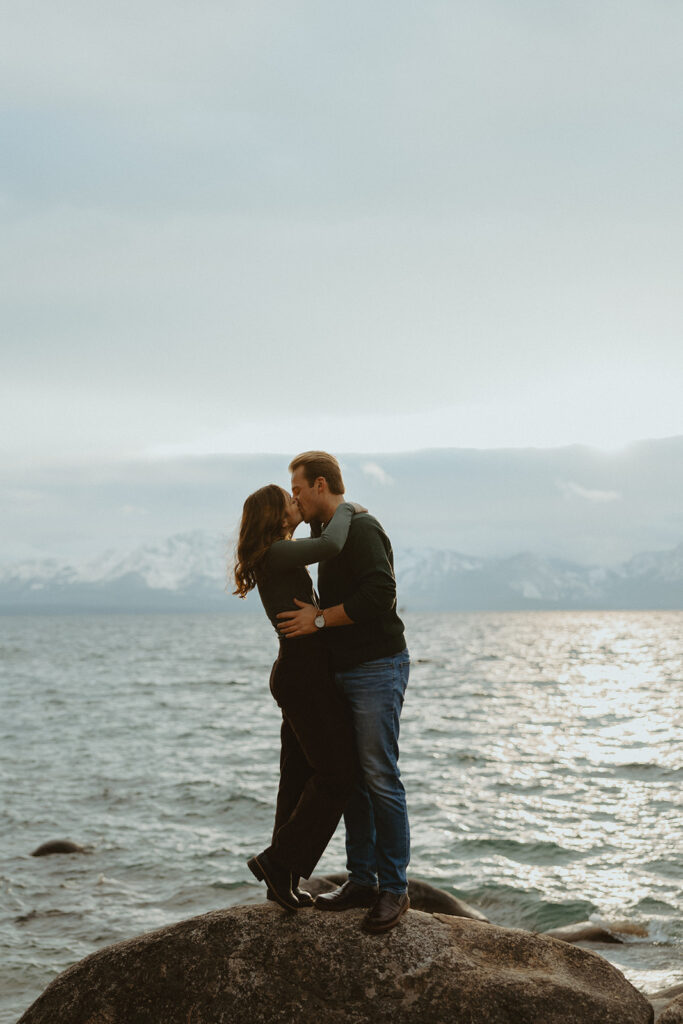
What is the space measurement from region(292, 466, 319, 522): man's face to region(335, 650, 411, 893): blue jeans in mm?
1143

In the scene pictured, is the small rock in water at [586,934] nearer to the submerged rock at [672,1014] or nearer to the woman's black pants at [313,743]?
the submerged rock at [672,1014]

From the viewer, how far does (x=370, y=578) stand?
20.7 feet

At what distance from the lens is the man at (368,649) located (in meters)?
6.30

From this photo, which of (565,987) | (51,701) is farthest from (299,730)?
(51,701)

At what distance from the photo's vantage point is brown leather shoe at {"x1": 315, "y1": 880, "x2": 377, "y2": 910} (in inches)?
262

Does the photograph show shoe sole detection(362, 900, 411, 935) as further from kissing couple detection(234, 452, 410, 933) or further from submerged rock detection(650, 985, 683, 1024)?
submerged rock detection(650, 985, 683, 1024)

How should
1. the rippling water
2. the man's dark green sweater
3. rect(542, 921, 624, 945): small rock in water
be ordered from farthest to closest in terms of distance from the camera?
1. the rippling water
2. rect(542, 921, 624, 945): small rock in water
3. the man's dark green sweater

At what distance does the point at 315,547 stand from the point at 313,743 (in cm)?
138

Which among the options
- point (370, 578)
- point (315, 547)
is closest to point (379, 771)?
point (370, 578)

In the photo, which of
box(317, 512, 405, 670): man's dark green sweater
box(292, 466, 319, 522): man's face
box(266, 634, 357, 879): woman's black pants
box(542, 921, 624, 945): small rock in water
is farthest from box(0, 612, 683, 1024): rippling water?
box(292, 466, 319, 522): man's face

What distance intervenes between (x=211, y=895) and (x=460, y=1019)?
956cm

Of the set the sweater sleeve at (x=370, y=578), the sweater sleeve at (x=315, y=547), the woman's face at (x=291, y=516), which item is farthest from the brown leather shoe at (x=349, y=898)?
the woman's face at (x=291, y=516)

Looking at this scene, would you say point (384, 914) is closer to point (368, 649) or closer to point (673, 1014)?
point (368, 649)

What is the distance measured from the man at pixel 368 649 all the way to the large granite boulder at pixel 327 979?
0.31 meters
